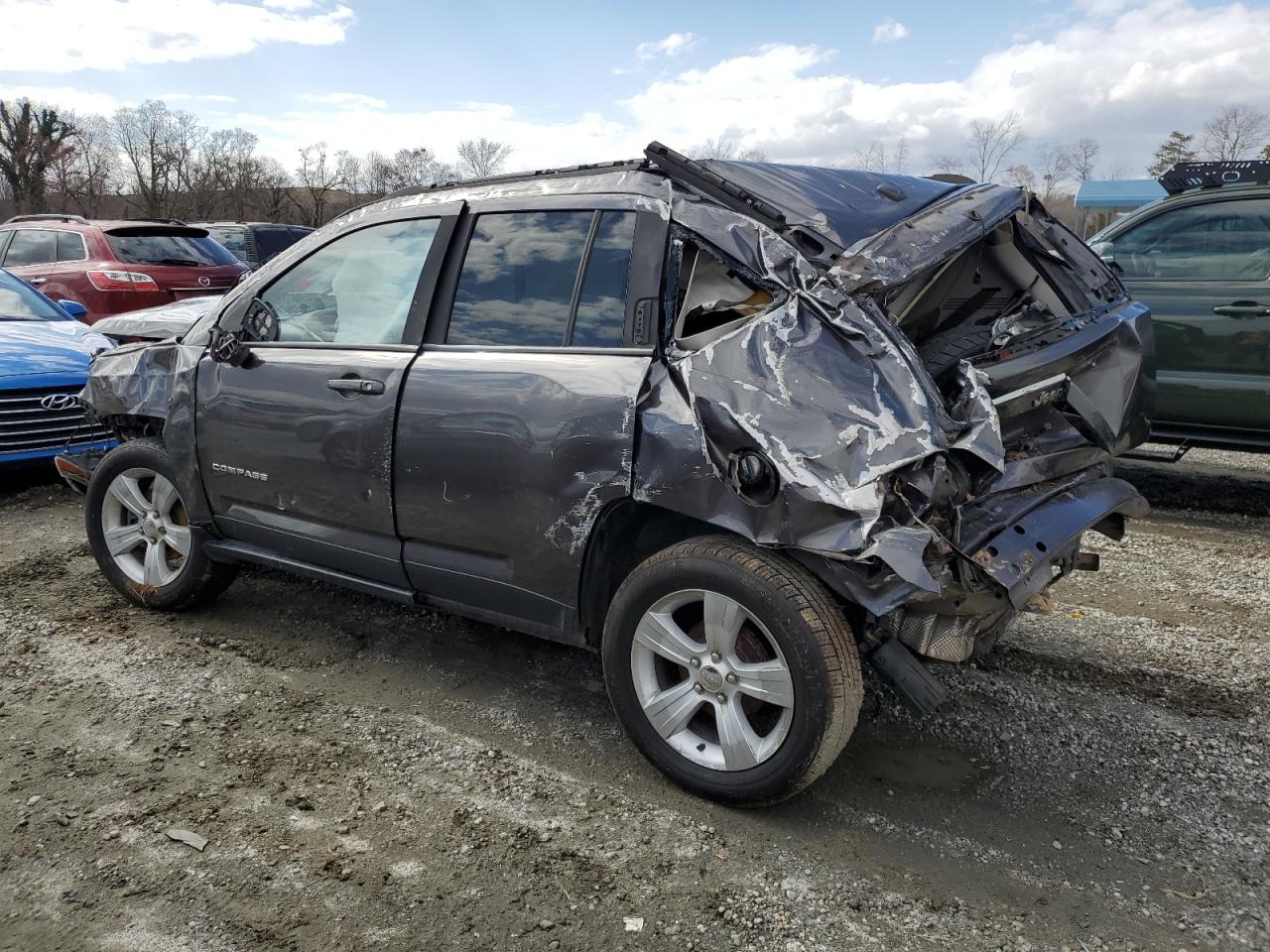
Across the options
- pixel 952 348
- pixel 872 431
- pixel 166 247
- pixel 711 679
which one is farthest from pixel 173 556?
pixel 166 247

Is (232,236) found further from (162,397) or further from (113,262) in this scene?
(162,397)

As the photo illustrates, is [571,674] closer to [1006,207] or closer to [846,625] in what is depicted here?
[846,625]

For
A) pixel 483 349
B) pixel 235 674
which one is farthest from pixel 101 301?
pixel 483 349

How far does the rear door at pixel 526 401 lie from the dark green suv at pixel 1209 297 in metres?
4.36

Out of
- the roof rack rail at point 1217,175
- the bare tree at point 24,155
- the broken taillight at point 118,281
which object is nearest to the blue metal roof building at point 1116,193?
the roof rack rail at point 1217,175

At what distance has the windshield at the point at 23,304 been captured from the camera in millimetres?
7227

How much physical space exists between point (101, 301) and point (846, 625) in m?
9.16

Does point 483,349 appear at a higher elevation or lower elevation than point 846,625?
higher

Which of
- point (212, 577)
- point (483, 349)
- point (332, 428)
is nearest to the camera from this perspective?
point (483, 349)

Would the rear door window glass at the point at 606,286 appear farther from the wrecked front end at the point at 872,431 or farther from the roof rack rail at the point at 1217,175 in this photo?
the roof rack rail at the point at 1217,175

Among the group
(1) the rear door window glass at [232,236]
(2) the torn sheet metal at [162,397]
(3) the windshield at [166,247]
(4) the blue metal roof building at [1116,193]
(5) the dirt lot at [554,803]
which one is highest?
(4) the blue metal roof building at [1116,193]

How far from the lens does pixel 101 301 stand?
9.27m

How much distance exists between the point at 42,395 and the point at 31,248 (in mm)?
5022

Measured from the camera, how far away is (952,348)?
337cm
